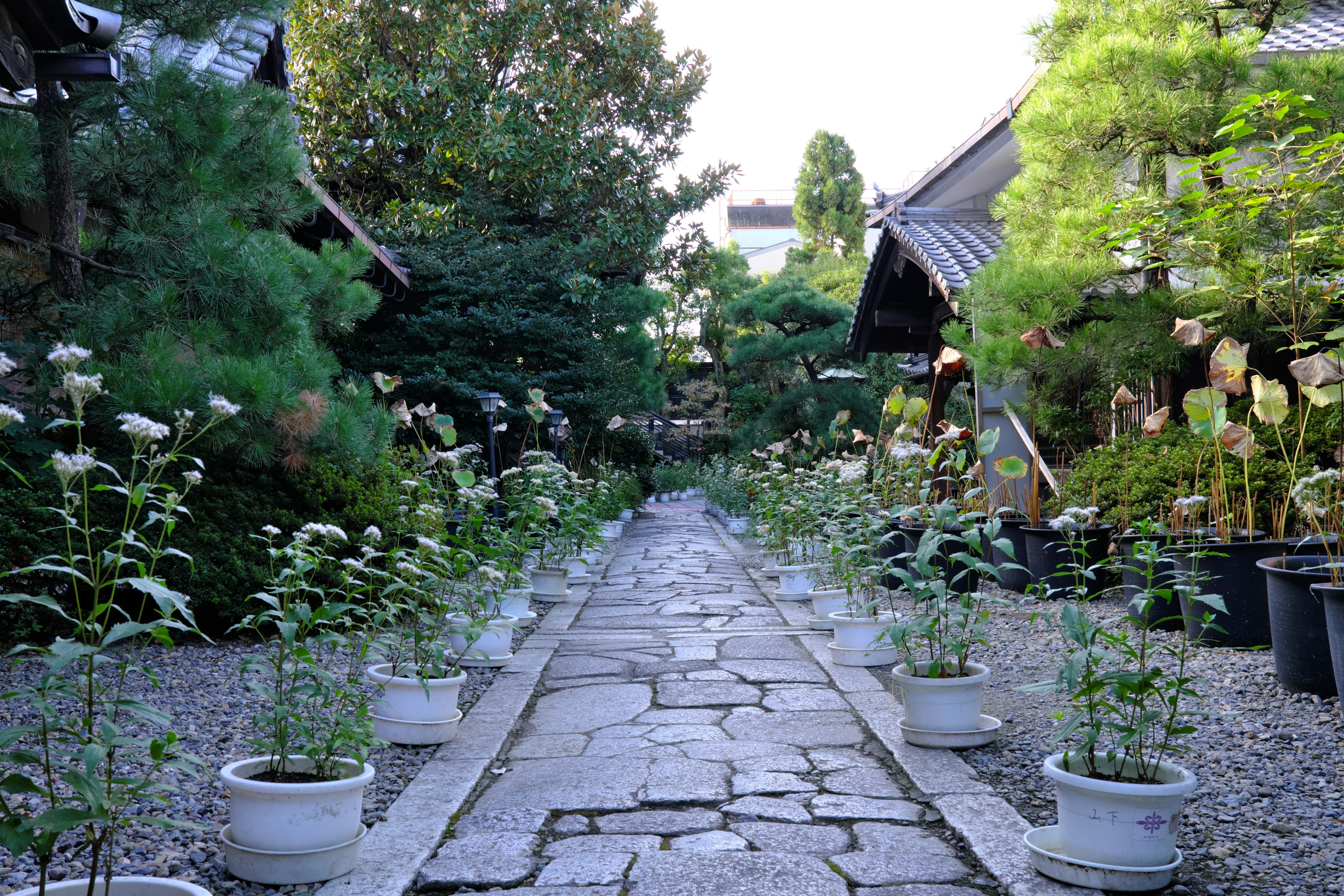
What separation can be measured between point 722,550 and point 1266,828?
8743 mm

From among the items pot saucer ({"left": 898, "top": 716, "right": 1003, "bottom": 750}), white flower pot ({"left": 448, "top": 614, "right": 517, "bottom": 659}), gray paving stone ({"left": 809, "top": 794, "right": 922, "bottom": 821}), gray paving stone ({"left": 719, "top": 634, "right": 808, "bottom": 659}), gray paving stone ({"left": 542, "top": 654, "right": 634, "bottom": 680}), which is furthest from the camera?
gray paving stone ({"left": 719, "top": 634, "right": 808, "bottom": 659})

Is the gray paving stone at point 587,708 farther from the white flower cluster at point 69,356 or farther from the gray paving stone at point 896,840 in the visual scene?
the white flower cluster at point 69,356

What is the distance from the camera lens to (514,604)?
6145 millimetres

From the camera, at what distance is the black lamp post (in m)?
11.9

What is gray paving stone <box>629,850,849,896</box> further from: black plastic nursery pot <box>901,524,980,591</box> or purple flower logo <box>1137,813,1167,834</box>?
black plastic nursery pot <box>901,524,980,591</box>

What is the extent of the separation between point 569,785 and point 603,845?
549 millimetres

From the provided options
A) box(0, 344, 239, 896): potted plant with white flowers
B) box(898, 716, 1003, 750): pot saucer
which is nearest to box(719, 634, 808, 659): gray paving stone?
box(898, 716, 1003, 750): pot saucer

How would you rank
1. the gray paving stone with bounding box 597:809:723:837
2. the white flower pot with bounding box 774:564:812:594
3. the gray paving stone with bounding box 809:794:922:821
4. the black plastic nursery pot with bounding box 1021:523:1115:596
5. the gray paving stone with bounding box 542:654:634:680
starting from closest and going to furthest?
the gray paving stone with bounding box 597:809:723:837
the gray paving stone with bounding box 809:794:922:821
the gray paving stone with bounding box 542:654:634:680
the black plastic nursery pot with bounding box 1021:523:1115:596
the white flower pot with bounding box 774:564:812:594

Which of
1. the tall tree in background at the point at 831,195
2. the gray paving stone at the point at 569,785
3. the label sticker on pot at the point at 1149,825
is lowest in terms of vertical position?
the gray paving stone at the point at 569,785

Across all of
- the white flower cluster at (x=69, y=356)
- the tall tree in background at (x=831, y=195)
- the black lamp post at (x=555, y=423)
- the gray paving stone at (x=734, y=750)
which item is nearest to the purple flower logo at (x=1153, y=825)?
the gray paving stone at (x=734, y=750)

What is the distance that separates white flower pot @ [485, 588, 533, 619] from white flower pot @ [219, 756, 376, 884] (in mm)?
3265

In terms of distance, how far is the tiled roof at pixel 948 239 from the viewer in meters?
8.05

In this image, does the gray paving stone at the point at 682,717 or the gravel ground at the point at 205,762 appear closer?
the gravel ground at the point at 205,762

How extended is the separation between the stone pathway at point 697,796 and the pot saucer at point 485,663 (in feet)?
0.87
